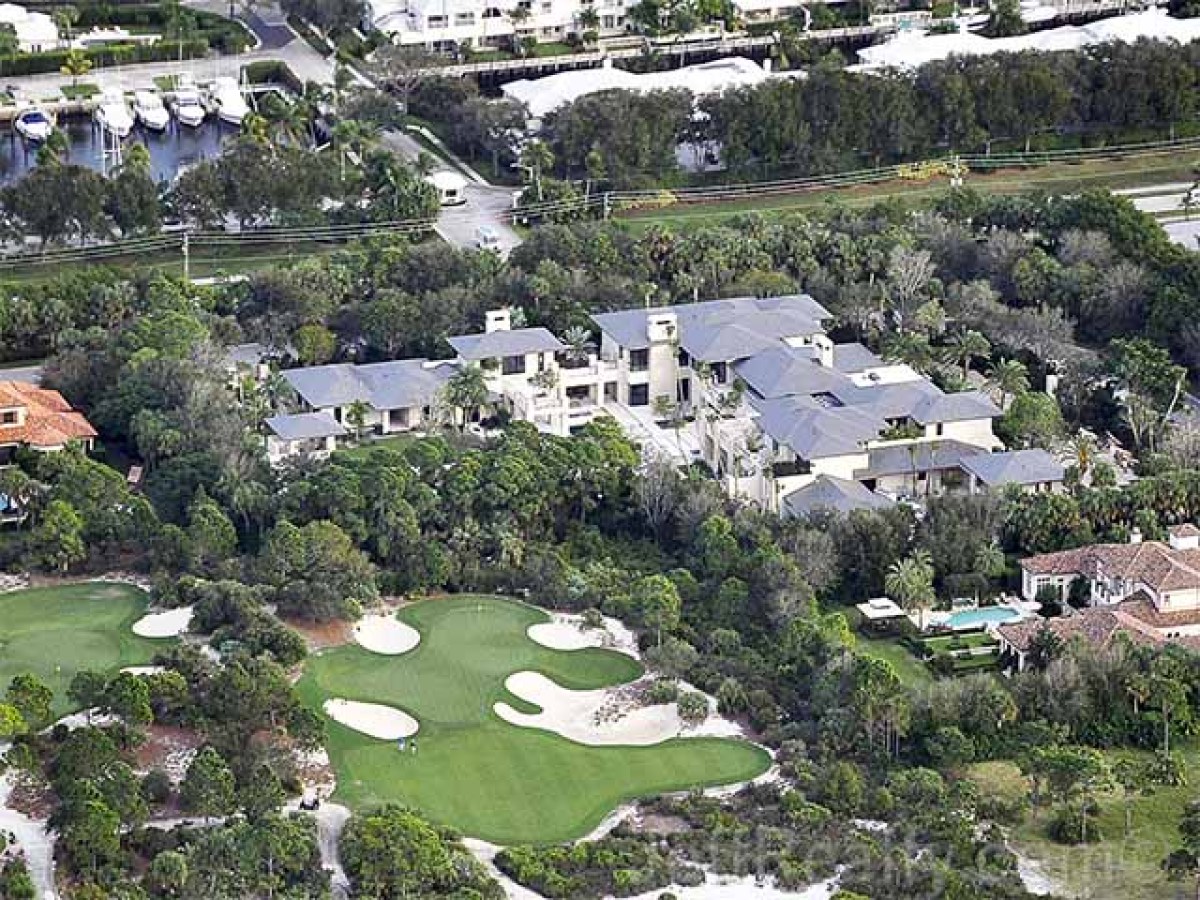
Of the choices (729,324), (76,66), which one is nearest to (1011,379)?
(729,324)

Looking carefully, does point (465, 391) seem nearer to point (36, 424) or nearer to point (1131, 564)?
point (36, 424)

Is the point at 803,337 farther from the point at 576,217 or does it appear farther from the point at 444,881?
the point at 444,881

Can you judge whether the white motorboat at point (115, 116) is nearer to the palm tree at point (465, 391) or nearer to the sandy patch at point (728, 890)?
the palm tree at point (465, 391)

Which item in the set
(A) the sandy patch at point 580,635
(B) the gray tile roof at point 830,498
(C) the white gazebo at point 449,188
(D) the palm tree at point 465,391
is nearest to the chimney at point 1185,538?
(B) the gray tile roof at point 830,498

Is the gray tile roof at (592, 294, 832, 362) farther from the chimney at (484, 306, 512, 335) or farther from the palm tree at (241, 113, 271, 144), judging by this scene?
the palm tree at (241, 113, 271, 144)

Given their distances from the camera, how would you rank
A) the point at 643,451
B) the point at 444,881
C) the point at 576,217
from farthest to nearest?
the point at 576,217
the point at 643,451
the point at 444,881

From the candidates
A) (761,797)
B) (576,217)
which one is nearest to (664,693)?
(761,797)

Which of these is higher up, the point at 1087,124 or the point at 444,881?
the point at 1087,124
